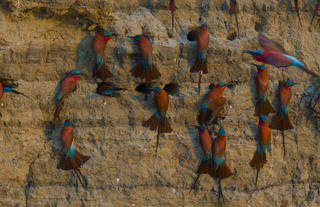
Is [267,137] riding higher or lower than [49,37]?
lower

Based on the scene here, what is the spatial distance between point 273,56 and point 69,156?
1.67 metres

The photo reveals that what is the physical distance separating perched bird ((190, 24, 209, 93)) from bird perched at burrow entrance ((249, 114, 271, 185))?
56cm

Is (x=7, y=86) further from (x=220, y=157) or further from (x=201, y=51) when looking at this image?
(x=220, y=157)

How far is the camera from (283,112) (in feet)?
9.85

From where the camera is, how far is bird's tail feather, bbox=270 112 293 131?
9.87 feet

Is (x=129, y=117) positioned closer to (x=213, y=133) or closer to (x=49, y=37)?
(x=213, y=133)

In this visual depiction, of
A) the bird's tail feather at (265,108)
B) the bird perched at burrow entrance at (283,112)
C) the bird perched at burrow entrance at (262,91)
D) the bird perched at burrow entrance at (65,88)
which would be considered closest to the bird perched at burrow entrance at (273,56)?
the bird perched at burrow entrance at (262,91)

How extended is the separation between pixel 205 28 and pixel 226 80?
17.2 inches

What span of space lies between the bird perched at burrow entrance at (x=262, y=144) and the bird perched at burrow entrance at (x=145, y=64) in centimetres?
88

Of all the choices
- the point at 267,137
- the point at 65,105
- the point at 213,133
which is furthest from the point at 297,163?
the point at 65,105

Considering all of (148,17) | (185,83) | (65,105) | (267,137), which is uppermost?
(148,17)

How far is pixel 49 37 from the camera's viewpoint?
2.94 m

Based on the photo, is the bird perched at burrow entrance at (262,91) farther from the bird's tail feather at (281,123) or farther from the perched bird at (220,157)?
→ the perched bird at (220,157)

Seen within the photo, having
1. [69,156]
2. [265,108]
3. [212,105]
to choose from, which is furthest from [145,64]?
[265,108]
